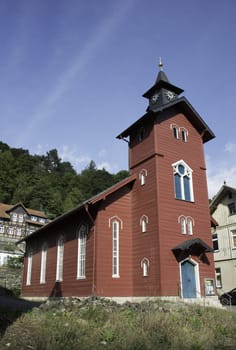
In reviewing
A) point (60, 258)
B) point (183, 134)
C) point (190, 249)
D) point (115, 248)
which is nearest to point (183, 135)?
A: point (183, 134)

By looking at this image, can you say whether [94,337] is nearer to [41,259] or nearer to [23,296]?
[41,259]

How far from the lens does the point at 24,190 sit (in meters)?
89.7

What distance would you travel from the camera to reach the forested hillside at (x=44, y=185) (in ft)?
286

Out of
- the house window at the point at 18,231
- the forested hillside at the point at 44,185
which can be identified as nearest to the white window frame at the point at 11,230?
the house window at the point at 18,231

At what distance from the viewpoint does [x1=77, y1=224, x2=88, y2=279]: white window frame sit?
21197 mm

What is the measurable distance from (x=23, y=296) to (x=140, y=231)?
48.9 ft

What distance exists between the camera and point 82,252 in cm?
2170

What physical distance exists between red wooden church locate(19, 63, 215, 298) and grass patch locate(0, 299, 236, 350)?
6453 mm

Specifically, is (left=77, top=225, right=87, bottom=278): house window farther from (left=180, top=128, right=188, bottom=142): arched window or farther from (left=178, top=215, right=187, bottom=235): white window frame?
(left=180, top=128, right=188, bottom=142): arched window

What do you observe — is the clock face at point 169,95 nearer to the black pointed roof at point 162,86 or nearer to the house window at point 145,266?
the black pointed roof at point 162,86

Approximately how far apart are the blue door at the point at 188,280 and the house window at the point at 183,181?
14.4 feet

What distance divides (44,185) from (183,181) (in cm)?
7554

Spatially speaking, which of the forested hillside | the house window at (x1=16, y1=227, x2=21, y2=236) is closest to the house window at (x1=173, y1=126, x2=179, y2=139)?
the house window at (x1=16, y1=227, x2=21, y2=236)

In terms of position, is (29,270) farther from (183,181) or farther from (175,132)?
(175,132)
